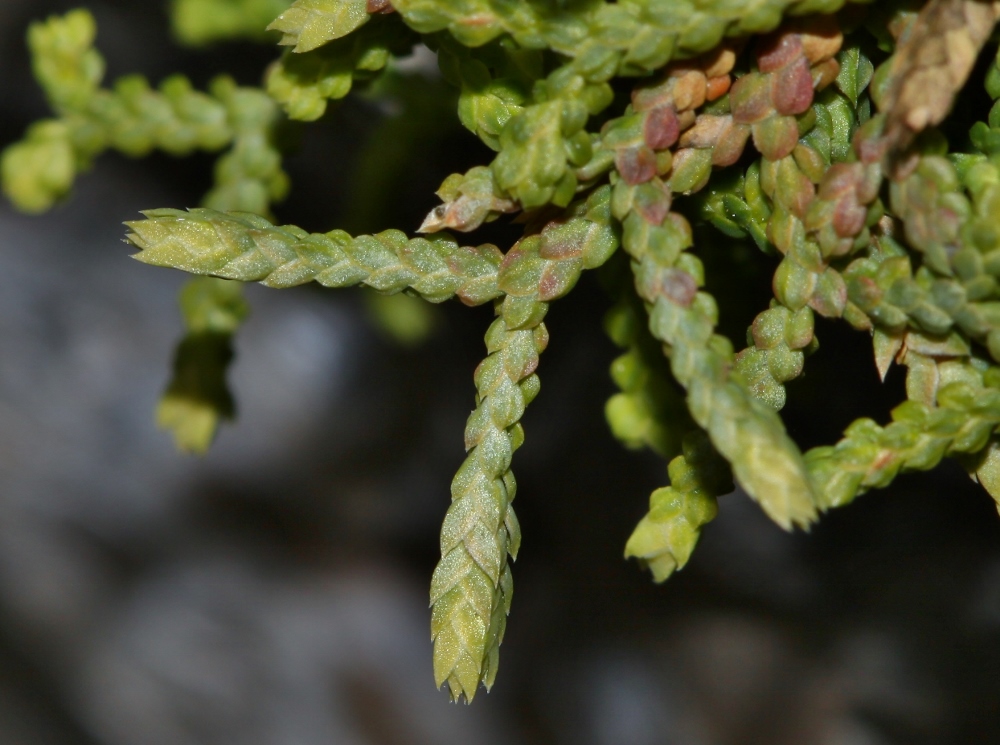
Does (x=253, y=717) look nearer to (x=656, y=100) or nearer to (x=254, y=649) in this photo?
(x=254, y=649)

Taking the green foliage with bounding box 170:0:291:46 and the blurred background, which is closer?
the green foliage with bounding box 170:0:291:46

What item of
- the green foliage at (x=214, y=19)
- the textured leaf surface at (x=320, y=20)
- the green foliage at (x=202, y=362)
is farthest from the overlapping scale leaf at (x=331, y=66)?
the green foliage at (x=214, y=19)

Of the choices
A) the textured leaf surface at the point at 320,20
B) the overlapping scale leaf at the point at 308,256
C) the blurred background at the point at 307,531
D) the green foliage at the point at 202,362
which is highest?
the textured leaf surface at the point at 320,20

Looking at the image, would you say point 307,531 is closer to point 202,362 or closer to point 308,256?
point 202,362

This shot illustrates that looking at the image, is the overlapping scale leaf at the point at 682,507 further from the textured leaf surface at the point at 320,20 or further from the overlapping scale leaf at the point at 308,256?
the textured leaf surface at the point at 320,20

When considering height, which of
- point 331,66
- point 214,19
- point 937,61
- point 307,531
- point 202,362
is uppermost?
point 937,61

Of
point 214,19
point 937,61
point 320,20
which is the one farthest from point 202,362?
point 937,61

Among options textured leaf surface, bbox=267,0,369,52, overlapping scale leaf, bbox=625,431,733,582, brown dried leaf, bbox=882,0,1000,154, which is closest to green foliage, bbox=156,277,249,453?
textured leaf surface, bbox=267,0,369,52

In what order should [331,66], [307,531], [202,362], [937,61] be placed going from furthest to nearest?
[307,531] → [202,362] → [331,66] → [937,61]

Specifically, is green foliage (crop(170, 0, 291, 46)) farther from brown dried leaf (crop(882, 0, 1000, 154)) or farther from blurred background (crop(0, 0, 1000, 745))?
brown dried leaf (crop(882, 0, 1000, 154))
